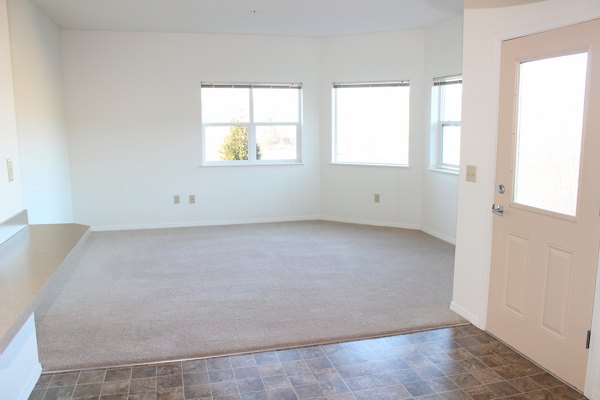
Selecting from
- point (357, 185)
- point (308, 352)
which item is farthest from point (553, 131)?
point (357, 185)

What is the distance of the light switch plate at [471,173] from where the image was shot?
3422 mm

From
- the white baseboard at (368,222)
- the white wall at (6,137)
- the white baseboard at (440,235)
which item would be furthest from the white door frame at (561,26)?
the white baseboard at (368,222)

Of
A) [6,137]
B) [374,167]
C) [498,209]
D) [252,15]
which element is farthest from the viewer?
[374,167]

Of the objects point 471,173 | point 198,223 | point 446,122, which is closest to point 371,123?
point 446,122

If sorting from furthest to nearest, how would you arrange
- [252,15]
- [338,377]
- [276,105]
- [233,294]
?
[276,105] → [252,15] → [233,294] → [338,377]

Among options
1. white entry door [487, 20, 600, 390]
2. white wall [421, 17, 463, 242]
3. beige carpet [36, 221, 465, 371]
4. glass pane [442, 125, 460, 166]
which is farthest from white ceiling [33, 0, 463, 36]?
beige carpet [36, 221, 465, 371]

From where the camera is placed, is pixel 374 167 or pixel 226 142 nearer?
pixel 374 167

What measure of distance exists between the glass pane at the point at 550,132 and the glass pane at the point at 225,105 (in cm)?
449

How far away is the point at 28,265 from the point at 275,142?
5.17 metres

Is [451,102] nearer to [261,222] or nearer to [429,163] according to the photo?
[429,163]

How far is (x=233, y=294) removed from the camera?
13.6 ft

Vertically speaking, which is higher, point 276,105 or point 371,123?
point 276,105

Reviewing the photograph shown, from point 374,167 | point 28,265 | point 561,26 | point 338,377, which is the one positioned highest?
point 561,26

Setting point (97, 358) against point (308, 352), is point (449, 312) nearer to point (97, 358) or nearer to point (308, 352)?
point (308, 352)
